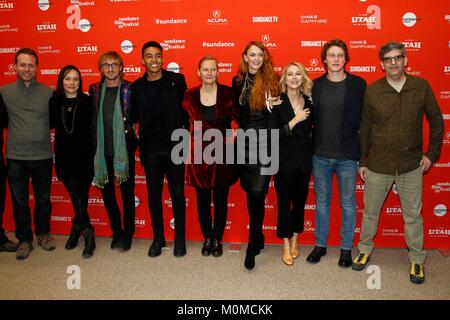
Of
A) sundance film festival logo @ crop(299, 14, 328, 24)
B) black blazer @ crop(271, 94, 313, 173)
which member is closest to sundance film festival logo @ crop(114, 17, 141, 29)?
sundance film festival logo @ crop(299, 14, 328, 24)

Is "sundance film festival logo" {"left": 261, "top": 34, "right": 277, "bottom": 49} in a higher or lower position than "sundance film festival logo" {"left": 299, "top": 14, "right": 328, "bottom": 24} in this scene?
lower

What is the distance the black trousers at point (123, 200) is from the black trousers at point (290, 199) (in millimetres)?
1381

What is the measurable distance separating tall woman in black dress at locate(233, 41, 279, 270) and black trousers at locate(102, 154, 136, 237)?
109cm

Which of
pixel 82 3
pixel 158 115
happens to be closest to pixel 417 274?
pixel 158 115

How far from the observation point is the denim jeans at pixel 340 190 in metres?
3.23

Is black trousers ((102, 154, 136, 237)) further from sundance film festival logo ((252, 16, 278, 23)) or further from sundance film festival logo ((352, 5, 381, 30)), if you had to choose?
sundance film festival logo ((352, 5, 381, 30))

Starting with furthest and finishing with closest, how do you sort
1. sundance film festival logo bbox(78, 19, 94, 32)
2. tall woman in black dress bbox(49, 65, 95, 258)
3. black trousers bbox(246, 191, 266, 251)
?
sundance film festival logo bbox(78, 19, 94, 32)
tall woman in black dress bbox(49, 65, 95, 258)
black trousers bbox(246, 191, 266, 251)

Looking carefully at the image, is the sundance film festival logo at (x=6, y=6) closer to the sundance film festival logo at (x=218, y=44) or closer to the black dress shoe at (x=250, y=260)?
the sundance film festival logo at (x=218, y=44)

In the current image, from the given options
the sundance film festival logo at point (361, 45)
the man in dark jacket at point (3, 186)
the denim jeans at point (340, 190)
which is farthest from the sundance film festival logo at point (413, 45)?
the man in dark jacket at point (3, 186)

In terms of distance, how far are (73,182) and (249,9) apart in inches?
92.5

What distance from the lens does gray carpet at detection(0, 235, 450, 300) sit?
2916 millimetres

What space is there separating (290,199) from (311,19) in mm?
1725

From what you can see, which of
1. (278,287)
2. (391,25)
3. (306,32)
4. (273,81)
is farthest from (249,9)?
(278,287)

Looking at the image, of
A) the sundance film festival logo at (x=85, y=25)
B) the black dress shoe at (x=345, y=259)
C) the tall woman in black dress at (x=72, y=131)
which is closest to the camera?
the black dress shoe at (x=345, y=259)
